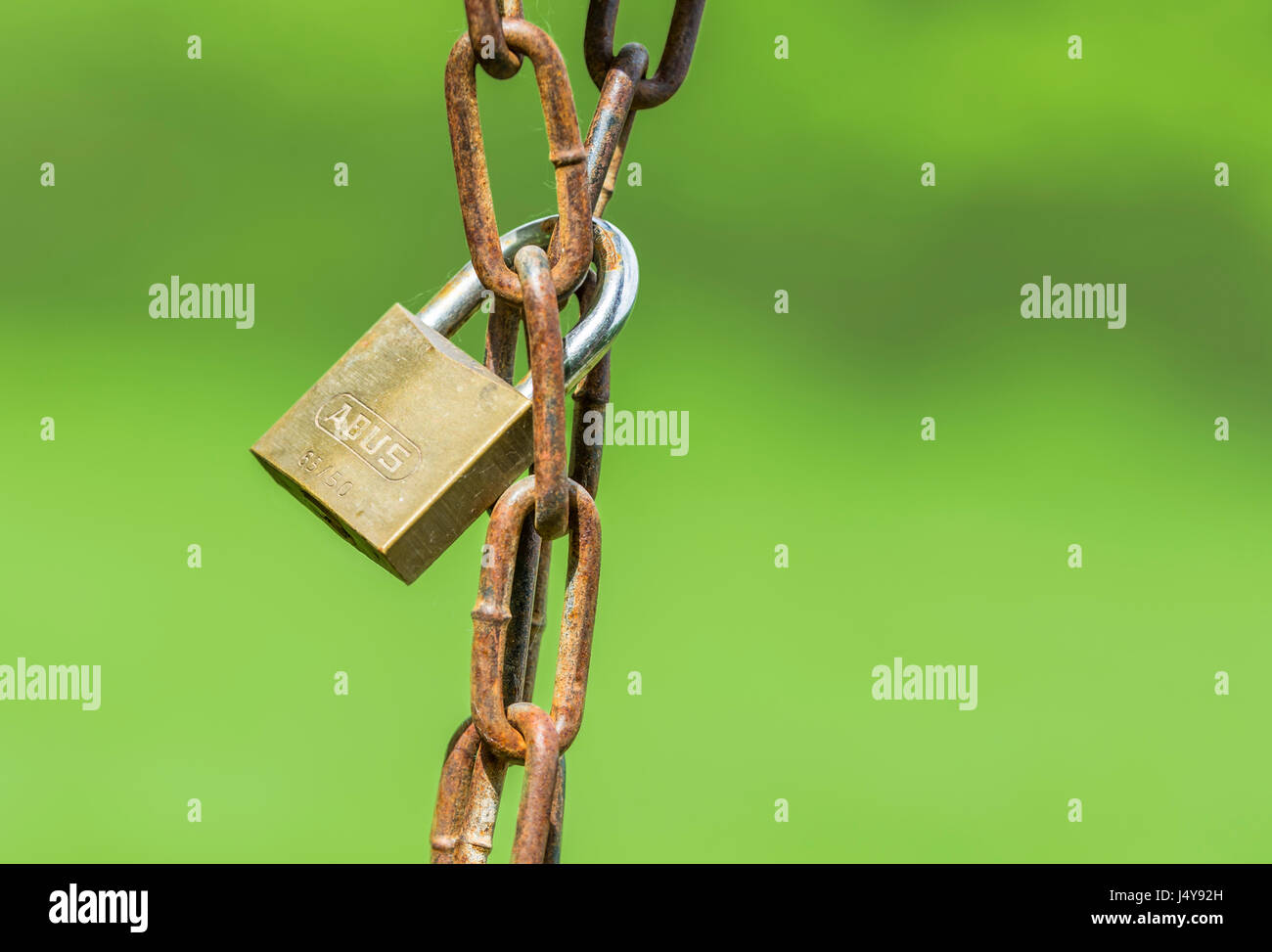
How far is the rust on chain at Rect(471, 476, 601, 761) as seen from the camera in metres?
0.43

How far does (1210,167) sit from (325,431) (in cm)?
167

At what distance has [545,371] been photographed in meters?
0.41

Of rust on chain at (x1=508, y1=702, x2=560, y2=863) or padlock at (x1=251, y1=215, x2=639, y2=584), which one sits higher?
padlock at (x1=251, y1=215, x2=639, y2=584)

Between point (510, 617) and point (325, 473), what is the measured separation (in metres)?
0.10

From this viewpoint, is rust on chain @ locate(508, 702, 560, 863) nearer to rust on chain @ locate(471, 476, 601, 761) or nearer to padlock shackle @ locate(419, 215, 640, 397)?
rust on chain @ locate(471, 476, 601, 761)

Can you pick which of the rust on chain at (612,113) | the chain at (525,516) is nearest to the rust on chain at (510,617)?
the chain at (525,516)

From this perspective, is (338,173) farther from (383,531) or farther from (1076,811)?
(1076,811)

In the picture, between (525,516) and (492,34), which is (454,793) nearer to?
(525,516)

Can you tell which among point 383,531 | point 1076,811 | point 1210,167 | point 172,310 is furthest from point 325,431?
point 1210,167

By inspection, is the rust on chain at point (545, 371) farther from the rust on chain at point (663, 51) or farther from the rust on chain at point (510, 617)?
the rust on chain at point (663, 51)

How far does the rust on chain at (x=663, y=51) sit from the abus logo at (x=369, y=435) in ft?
0.58

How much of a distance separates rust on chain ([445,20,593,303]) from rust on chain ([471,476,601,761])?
0.26 feet

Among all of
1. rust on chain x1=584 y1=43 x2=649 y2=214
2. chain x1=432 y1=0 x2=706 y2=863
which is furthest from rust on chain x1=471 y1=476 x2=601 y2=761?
rust on chain x1=584 y1=43 x2=649 y2=214

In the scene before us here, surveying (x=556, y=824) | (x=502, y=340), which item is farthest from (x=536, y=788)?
(x=502, y=340)
